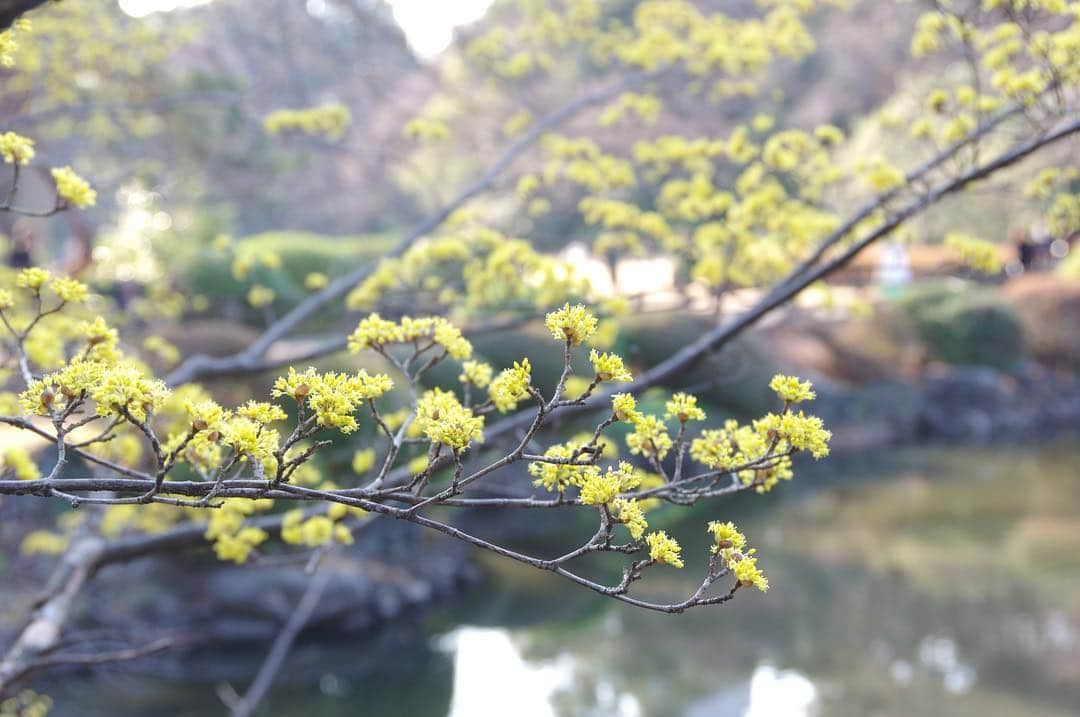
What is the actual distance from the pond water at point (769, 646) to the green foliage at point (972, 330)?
8.19 m

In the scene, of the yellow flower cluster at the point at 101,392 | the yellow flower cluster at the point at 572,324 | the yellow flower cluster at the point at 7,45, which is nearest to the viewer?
the yellow flower cluster at the point at 101,392

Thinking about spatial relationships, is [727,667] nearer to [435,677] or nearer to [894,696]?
[894,696]

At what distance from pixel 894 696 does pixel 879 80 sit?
65.1ft

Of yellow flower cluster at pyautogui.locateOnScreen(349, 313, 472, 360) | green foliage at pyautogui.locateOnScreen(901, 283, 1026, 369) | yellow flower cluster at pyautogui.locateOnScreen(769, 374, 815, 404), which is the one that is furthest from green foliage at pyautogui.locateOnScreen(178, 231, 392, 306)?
green foliage at pyautogui.locateOnScreen(901, 283, 1026, 369)

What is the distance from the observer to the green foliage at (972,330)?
1809 cm

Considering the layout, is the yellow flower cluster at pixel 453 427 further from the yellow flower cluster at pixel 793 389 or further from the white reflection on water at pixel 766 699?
the white reflection on water at pixel 766 699

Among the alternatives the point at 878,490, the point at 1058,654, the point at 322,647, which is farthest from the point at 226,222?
the point at 1058,654

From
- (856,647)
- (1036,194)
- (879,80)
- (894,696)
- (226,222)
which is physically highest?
(879,80)

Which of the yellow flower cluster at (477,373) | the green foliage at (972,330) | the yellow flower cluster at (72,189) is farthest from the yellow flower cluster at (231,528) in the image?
the green foliage at (972,330)

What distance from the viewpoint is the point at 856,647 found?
24.5ft

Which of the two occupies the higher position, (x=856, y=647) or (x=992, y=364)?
(x=992, y=364)

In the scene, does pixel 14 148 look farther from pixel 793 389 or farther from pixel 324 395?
pixel 793 389

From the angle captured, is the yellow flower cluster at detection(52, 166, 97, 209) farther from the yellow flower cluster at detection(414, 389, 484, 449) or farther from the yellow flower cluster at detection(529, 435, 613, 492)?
the yellow flower cluster at detection(529, 435, 613, 492)

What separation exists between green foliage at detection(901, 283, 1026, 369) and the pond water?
8189 millimetres
